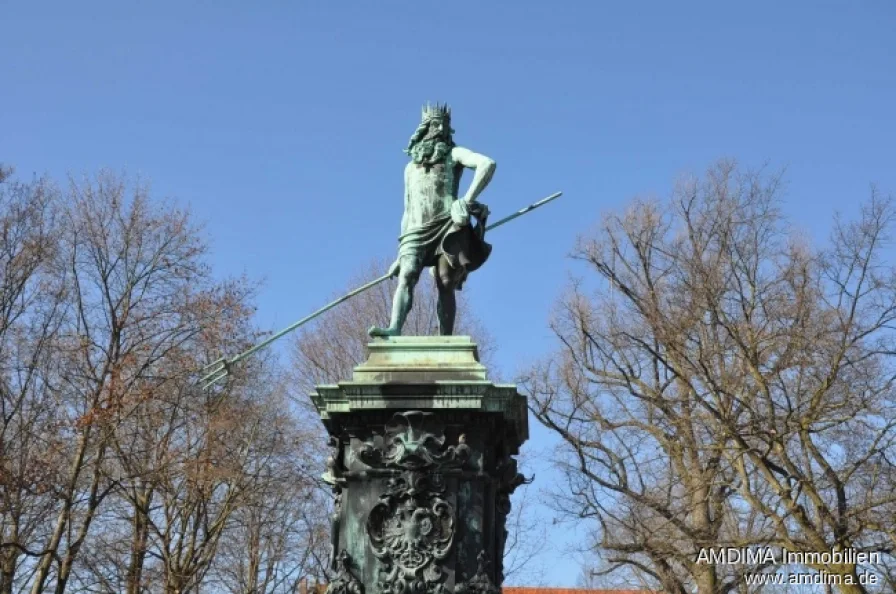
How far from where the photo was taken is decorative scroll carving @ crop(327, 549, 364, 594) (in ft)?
26.5

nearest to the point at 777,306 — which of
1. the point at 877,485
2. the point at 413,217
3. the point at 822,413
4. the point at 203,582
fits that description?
the point at 822,413

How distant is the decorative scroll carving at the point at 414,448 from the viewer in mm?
8273

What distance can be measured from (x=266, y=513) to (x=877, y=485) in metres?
15.1

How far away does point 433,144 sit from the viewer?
9.69 metres

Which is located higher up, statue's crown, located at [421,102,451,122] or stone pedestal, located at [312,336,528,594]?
statue's crown, located at [421,102,451,122]

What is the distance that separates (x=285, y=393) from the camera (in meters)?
27.0

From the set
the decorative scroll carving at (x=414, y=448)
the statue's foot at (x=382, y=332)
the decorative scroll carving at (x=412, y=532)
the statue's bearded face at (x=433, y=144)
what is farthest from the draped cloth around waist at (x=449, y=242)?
the decorative scroll carving at (x=412, y=532)

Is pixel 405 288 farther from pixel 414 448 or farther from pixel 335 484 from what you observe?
pixel 335 484

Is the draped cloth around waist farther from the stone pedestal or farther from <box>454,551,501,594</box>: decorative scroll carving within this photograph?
<box>454,551,501,594</box>: decorative scroll carving

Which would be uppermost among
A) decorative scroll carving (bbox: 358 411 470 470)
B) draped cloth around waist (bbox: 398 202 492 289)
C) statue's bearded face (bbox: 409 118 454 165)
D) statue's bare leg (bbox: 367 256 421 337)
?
statue's bearded face (bbox: 409 118 454 165)

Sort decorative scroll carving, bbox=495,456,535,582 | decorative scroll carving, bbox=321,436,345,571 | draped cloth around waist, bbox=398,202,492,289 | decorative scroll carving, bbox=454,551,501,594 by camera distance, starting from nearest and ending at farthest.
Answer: decorative scroll carving, bbox=454,551,501,594, decorative scroll carving, bbox=321,436,345,571, decorative scroll carving, bbox=495,456,535,582, draped cloth around waist, bbox=398,202,492,289

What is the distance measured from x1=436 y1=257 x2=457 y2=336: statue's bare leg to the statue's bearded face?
968 mm

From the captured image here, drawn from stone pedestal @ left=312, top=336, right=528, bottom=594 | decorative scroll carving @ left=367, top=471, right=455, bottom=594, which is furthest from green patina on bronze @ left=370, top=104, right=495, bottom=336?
decorative scroll carving @ left=367, top=471, right=455, bottom=594

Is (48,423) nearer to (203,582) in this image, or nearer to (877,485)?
(203,582)
